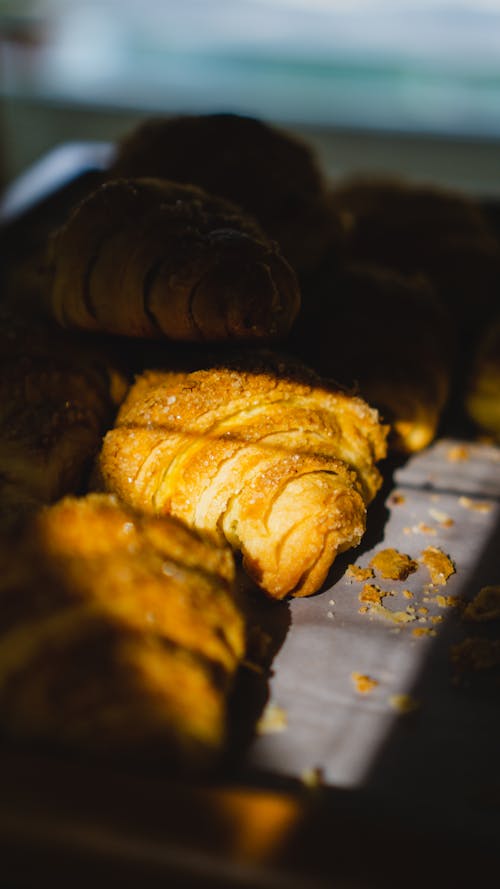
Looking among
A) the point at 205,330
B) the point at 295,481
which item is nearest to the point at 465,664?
the point at 295,481

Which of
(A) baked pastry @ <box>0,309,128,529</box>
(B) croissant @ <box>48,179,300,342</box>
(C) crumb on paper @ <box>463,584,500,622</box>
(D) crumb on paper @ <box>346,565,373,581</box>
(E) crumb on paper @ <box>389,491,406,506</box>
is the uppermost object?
(B) croissant @ <box>48,179,300,342</box>

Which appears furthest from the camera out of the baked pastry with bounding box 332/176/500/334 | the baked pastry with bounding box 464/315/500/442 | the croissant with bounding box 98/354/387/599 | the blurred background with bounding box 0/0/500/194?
the blurred background with bounding box 0/0/500/194

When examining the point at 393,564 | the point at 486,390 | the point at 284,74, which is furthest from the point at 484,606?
the point at 284,74

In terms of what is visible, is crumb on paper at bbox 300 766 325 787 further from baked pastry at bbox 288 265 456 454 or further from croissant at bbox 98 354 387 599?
baked pastry at bbox 288 265 456 454

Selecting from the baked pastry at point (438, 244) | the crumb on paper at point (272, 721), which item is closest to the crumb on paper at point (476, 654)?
the crumb on paper at point (272, 721)

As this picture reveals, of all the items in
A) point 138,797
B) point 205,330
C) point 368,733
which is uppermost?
point 205,330

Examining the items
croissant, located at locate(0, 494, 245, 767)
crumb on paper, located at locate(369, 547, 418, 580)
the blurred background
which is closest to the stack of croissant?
croissant, located at locate(0, 494, 245, 767)

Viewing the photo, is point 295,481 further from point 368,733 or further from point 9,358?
point 9,358
